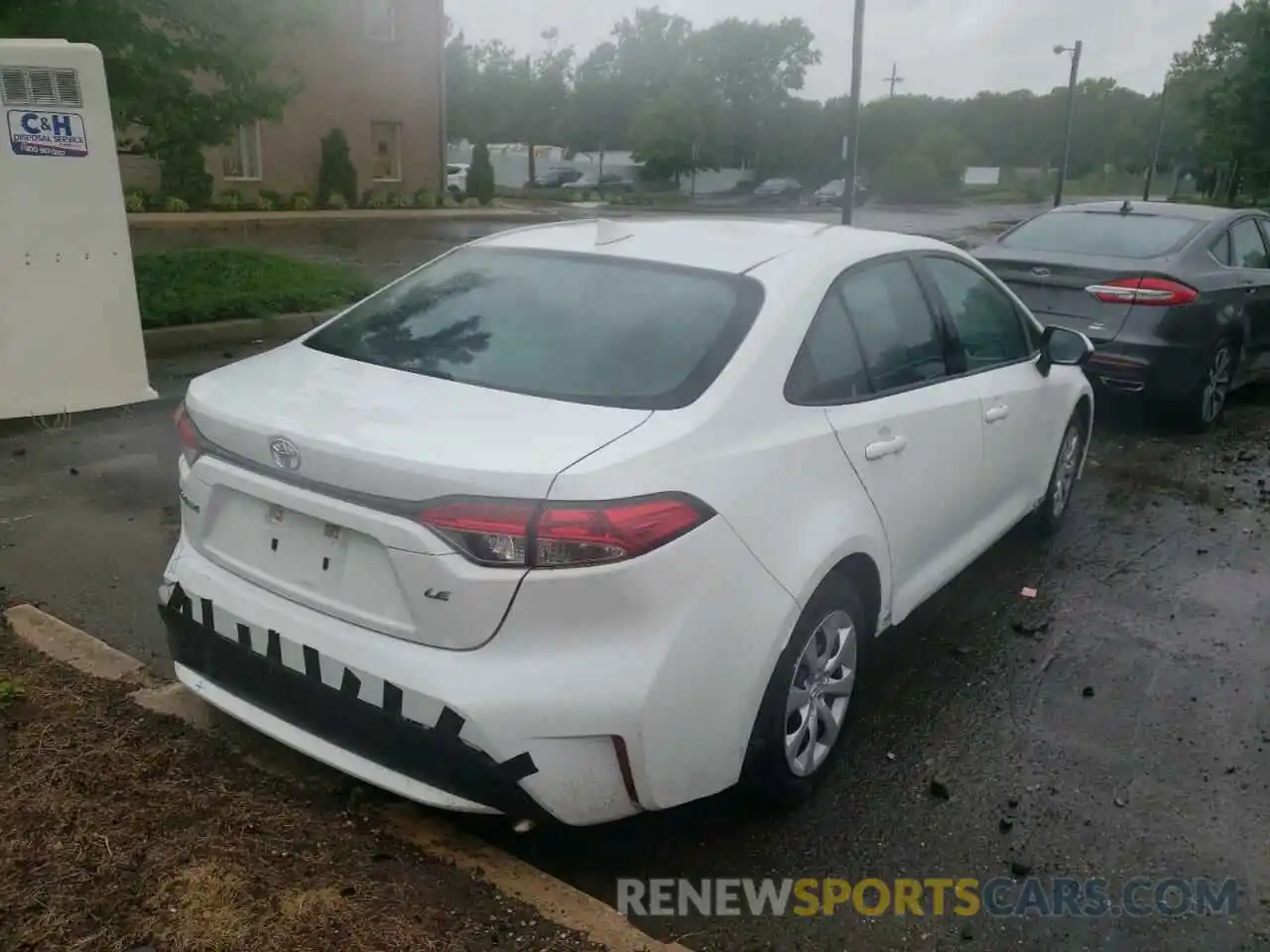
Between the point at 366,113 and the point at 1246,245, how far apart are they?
1066 inches

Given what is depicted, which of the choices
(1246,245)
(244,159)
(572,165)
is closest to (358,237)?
(244,159)

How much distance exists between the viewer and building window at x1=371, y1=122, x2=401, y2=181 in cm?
3225

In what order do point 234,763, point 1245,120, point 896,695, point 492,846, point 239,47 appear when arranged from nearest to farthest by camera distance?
point 492,846 → point 234,763 → point 896,695 → point 239,47 → point 1245,120

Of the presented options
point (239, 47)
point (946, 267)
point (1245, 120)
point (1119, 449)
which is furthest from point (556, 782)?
point (1245, 120)

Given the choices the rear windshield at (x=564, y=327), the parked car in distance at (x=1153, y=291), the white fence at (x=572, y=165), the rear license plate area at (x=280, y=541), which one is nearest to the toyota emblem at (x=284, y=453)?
the rear license plate area at (x=280, y=541)

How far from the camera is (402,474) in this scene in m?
2.62

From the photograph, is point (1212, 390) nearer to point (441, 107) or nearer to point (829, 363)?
Result: point (829, 363)

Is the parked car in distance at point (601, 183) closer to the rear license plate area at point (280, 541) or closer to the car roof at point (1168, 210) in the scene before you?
the car roof at point (1168, 210)

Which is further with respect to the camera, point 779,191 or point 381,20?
point 779,191

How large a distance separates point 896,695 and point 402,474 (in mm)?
2237

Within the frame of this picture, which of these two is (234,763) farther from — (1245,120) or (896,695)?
(1245,120)

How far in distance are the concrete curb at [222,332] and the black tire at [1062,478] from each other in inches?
219

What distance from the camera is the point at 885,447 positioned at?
3555 mm

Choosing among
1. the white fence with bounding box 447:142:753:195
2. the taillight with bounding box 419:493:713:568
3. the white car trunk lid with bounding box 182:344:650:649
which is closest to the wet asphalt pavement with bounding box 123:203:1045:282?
the white car trunk lid with bounding box 182:344:650:649
